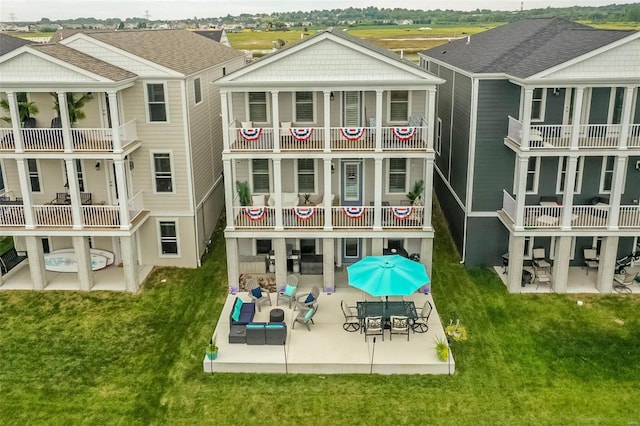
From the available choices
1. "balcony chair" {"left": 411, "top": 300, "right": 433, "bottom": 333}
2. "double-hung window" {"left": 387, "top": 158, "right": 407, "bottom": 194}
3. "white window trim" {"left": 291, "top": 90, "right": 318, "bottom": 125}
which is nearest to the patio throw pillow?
"balcony chair" {"left": 411, "top": 300, "right": 433, "bottom": 333}

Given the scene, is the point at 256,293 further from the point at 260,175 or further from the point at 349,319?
the point at 260,175

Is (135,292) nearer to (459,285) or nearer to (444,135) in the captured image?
(459,285)

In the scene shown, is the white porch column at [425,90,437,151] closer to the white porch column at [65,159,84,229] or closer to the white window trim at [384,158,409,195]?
the white window trim at [384,158,409,195]

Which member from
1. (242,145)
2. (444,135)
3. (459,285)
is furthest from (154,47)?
(459,285)

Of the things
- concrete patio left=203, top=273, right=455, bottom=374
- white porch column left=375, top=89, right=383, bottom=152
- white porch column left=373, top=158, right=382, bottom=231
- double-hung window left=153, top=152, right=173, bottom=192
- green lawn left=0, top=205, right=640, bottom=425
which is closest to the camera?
green lawn left=0, top=205, right=640, bottom=425

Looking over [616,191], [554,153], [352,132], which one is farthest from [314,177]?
[616,191]

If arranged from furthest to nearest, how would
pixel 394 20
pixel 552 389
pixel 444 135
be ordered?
pixel 394 20 → pixel 444 135 → pixel 552 389
